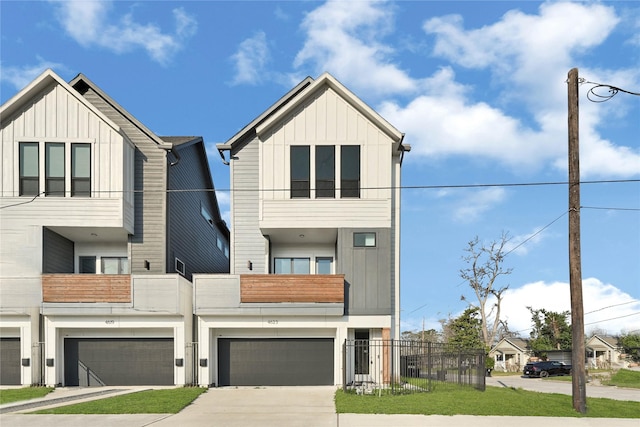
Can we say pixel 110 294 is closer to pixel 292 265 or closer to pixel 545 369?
pixel 292 265

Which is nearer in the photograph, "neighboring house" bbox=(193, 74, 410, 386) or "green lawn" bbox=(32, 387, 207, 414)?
"green lawn" bbox=(32, 387, 207, 414)

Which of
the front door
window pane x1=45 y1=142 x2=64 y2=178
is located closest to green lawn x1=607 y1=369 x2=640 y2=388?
the front door

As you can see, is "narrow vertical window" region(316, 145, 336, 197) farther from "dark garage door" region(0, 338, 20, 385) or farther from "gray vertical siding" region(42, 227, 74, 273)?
"dark garage door" region(0, 338, 20, 385)

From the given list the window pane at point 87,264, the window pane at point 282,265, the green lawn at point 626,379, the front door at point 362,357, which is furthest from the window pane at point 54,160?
the green lawn at point 626,379

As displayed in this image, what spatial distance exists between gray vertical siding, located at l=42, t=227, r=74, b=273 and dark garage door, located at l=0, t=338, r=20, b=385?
3017 mm

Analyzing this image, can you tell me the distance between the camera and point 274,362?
79.0ft

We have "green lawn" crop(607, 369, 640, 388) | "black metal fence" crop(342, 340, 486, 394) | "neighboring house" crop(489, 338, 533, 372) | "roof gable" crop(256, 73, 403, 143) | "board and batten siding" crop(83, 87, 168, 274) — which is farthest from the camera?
"neighboring house" crop(489, 338, 533, 372)

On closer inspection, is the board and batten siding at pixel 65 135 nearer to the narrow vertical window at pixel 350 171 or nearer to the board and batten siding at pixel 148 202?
the board and batten siding at pixel 148 202

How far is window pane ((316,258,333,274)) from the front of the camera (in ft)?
85.8

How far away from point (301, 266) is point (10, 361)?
11.8m

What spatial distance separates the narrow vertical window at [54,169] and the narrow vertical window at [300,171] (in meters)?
8.86

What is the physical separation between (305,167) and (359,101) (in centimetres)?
337

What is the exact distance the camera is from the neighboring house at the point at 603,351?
63.0 m

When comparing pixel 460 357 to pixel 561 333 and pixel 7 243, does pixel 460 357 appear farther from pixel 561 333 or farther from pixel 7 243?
pixel 561 333
